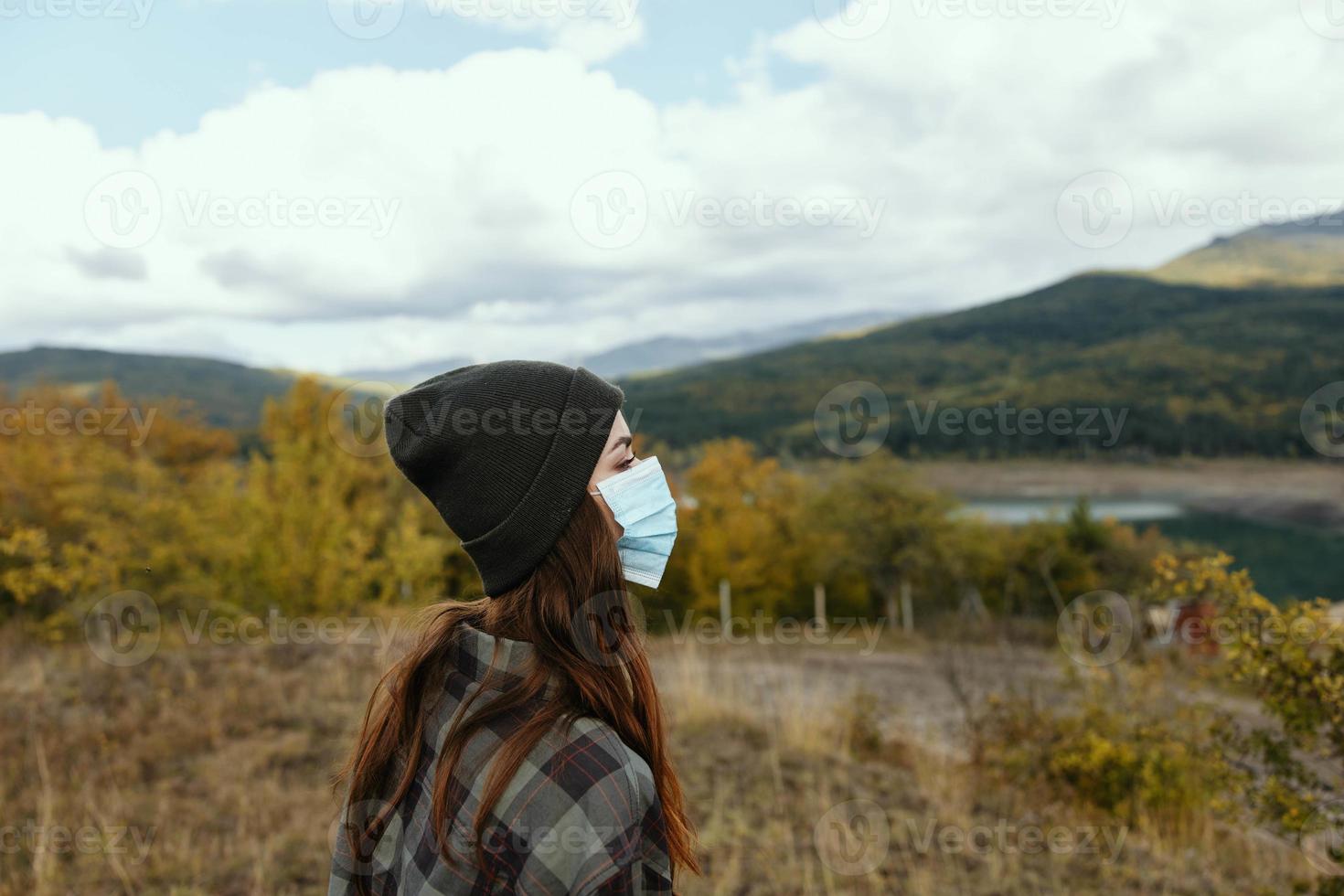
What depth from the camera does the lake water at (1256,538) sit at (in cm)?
4595

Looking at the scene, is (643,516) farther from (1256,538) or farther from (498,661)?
(1256,538)

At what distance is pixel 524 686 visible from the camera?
49.8 inches

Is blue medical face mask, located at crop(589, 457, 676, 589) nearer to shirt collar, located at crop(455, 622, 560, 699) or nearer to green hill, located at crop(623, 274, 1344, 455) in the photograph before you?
shirt collar, located at crop(455, 622, 560, 699)

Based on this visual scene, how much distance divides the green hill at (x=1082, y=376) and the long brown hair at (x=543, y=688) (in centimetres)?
5454

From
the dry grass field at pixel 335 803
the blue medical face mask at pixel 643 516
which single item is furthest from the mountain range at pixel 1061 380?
the blue medical face mask at pixel 643 516

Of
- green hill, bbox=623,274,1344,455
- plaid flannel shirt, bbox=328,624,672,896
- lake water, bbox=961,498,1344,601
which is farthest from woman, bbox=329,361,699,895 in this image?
green hill, bbox=623,274,1344,455

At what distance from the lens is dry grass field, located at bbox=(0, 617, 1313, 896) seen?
4.63 metres

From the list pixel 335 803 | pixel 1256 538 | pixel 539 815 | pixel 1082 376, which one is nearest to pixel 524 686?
pixel 539 815

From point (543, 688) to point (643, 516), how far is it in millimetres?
371

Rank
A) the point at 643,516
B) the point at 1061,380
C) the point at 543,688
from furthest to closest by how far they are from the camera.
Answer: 1. the point at 1061,380
2. the point at 643,516
3. the point at 543,688

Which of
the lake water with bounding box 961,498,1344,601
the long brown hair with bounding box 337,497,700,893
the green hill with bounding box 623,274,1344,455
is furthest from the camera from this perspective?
the green hill with bounding box 623,274,1344,455

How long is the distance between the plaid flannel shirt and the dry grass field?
3.04 metres

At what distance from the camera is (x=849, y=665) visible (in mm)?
18531

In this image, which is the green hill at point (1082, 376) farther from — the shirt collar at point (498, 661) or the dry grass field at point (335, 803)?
the shirt collar at point (498, 661)
